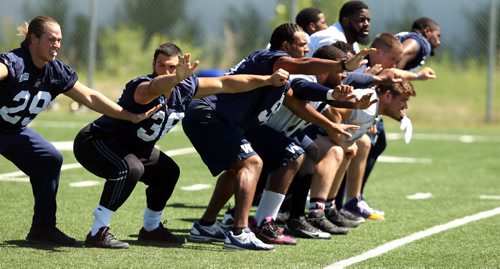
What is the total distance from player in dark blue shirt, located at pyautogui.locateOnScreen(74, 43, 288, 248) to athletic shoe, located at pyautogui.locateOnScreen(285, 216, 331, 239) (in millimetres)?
1320

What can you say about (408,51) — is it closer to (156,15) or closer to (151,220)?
(151,220)

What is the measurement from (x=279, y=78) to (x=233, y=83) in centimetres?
37

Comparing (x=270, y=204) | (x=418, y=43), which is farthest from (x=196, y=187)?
(x=270, y=204)

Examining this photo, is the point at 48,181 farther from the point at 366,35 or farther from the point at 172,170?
the point at 366,35

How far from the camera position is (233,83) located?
7.34m

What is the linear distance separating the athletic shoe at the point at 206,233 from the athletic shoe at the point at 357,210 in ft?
6.16

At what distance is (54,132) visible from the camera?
16.6m

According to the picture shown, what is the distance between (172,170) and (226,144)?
446mm

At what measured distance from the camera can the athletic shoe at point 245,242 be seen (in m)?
7.40

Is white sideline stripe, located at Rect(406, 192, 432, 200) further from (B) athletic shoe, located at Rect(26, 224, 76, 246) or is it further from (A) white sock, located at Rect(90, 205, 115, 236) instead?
(B) athletic shoe, located at Rect(26, 224, 76, 246)

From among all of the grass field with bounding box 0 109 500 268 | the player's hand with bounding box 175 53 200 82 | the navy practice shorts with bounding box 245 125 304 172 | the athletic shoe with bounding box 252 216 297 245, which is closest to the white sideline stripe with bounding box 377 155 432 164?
the grass field with bounding box 0 109 500 268

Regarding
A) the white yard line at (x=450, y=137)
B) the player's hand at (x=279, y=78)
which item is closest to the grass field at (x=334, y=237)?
the player's hand at (x=279, y=78)

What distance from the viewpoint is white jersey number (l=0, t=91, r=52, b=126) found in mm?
7176

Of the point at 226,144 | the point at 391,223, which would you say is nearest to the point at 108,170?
the point at 226,144
